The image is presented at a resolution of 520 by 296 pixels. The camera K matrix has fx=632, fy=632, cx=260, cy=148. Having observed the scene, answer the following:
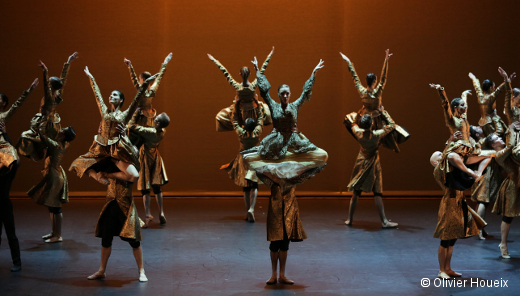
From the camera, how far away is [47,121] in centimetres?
679

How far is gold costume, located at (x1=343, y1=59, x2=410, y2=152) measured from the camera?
25.7ft

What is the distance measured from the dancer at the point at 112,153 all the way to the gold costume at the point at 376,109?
327 cm

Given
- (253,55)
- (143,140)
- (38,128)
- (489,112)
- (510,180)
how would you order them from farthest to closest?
(253,55) → (489,112) → (143,140) → (38,128) → (510,180)

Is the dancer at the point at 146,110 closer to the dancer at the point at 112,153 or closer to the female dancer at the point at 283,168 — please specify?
the dancer at the point at 112,153

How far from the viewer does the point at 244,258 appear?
6340mm

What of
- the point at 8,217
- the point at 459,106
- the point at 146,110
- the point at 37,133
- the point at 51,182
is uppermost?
the point at 459,106

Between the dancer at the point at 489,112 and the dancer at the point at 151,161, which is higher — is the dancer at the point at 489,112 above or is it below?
above

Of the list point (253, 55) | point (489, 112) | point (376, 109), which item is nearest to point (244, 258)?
point (376, 109)

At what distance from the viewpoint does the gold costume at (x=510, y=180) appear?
634cm

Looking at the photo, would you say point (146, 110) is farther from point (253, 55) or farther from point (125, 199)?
point (253, 55)

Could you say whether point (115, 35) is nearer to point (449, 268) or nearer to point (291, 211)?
point (291, 211)

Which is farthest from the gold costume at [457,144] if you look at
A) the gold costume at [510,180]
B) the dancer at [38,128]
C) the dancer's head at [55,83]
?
the dancer's head at [55,83]

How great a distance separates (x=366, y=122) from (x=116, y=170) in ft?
11.0

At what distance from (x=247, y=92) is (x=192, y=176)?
254cm
